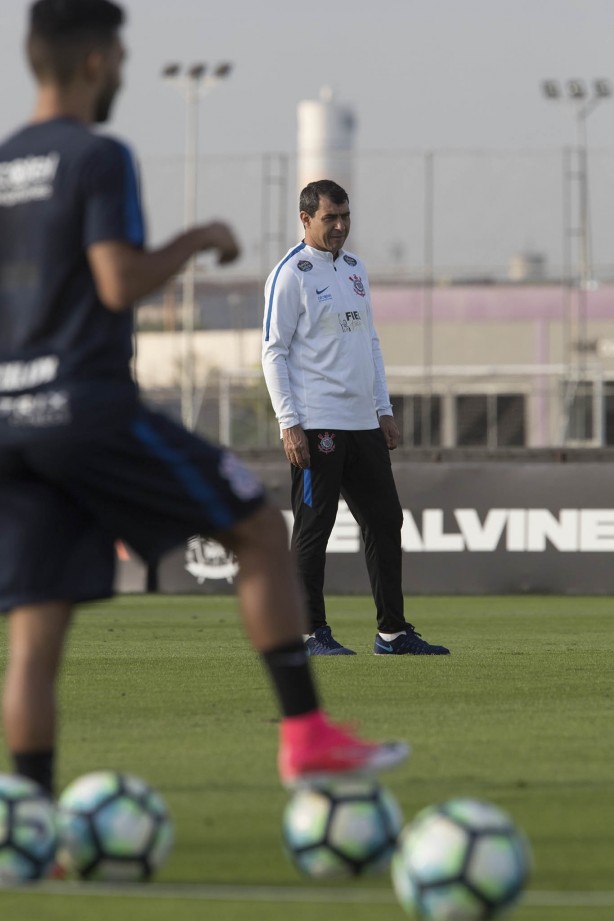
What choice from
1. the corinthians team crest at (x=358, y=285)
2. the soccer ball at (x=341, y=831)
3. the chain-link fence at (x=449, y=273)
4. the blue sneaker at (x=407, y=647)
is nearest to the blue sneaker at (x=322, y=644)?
the blue sneaker at (x=407, y=647)

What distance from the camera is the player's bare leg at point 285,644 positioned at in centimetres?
408

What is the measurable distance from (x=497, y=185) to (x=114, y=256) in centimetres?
2345

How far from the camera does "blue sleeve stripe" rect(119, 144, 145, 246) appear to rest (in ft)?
13.1

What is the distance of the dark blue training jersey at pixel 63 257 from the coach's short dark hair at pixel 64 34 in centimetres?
14

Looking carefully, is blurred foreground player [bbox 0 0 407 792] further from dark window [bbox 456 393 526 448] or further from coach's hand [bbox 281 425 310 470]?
dark window [bbox 456 393 526 448]

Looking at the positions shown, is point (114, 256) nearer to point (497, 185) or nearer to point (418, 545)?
point (418, 545)

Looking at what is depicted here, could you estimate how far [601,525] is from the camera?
14.7 m

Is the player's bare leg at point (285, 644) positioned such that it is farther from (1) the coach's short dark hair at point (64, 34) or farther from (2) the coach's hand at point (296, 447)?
(2) the coach's hand at point (296, 447)

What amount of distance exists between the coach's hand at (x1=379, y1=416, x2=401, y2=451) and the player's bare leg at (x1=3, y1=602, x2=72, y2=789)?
203 inches

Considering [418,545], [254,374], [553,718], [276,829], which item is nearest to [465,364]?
[254,374]

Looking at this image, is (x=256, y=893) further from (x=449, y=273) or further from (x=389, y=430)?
(x=449, y=273)

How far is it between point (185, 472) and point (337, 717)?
2732 millimetres

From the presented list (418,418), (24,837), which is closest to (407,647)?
(24,837)

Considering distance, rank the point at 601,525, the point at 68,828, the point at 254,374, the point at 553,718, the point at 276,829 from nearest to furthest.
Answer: the point at 68,828 → the point at 276,829 → the point at 553,718 → the point at 601,525 → the point at 254,374
